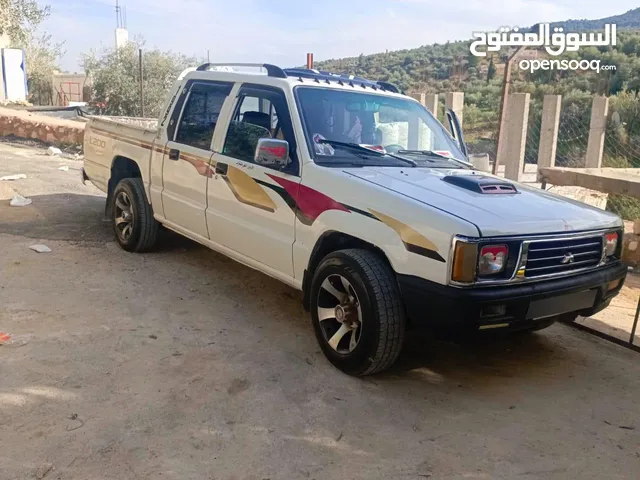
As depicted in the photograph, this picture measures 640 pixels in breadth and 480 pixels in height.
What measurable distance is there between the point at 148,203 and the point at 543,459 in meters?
4.40

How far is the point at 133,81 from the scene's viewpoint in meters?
19.6

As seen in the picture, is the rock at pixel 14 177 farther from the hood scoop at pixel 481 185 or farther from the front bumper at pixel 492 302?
the front bumper at pixel 492 302

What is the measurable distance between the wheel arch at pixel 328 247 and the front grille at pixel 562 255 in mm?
855

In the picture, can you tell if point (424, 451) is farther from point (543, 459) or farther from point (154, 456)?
point (154, 456)

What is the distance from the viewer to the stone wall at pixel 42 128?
48.4 feet

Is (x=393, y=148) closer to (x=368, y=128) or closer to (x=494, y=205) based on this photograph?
(x=368, y=128)

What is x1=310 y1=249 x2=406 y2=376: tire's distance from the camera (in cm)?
363

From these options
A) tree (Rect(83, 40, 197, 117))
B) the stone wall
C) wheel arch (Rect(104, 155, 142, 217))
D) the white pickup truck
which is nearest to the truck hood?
the white pickup truck

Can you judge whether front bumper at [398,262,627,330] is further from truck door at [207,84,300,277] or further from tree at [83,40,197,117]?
tree at [83,40,197,117]

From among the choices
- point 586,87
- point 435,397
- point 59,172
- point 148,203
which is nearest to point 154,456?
point 435,397

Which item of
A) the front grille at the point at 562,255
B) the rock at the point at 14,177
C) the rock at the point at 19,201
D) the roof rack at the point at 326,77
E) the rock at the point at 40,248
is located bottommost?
the rock at the point at 40,248

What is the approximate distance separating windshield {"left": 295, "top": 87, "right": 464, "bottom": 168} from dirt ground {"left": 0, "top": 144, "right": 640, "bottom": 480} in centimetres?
140

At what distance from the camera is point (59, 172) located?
11109 mm

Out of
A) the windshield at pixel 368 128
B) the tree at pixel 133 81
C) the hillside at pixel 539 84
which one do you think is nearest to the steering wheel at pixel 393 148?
the windshield at pixel 368 128
